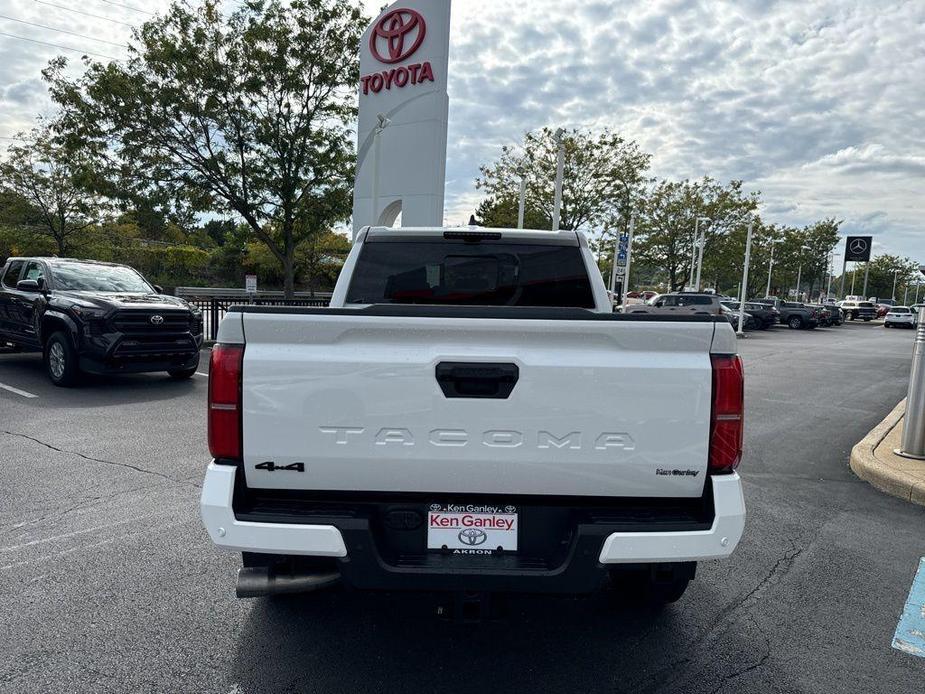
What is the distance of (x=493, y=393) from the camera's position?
2.53m

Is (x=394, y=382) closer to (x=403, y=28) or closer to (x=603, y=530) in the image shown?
(x=603, y=530)

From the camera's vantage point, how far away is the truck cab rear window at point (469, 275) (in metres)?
4.16

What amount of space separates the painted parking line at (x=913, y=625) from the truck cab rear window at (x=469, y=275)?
238 centimetres

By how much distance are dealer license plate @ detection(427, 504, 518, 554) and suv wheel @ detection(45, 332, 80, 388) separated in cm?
859

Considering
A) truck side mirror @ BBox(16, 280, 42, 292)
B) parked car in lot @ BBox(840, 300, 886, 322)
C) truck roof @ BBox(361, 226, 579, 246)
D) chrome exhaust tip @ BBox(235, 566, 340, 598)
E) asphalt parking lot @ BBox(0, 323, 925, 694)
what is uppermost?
truck roof @ BBox(361, 226, 579, 246)

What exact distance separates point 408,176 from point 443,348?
1503 centimetres

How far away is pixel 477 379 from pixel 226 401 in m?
0.97

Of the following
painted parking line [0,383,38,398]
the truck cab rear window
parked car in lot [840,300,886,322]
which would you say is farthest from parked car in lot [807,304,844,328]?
painted parking line [0,383,38,398]

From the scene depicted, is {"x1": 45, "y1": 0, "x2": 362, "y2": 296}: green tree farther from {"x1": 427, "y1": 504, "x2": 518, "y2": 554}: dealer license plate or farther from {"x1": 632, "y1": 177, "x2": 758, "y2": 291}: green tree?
{"x1": 632, "y1": 177, "x2": 758, "y2": 291}: green tree

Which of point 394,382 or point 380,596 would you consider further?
point 380,596

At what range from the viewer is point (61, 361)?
31.2 feet

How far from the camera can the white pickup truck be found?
2500 millimetres

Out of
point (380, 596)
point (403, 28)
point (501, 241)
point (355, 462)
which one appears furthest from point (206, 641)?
point (403, 28)

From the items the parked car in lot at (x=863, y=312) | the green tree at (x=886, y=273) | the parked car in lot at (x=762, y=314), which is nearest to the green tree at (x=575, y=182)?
the parked car in lot at (x=762, y=314)
